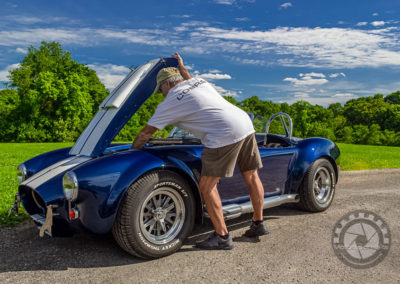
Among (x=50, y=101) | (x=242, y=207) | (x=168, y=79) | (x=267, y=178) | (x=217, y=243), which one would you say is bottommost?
(x=217, y=243)

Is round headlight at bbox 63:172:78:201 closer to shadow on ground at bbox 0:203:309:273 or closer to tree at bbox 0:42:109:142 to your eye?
shadow on ground at bbox 0:203:309:273

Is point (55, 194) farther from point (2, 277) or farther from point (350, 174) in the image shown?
point (350, 174)

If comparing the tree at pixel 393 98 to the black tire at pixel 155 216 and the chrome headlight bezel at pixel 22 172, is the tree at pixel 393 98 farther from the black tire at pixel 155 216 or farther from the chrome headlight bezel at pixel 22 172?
the chrome headlight bezel at pixel 22 172

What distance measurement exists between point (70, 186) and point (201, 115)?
1.34 metres

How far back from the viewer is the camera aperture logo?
3228 mm

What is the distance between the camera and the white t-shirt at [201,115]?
324 centimetres

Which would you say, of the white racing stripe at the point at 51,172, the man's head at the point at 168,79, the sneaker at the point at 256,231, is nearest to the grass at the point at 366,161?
the sneaker at the point at 256,231

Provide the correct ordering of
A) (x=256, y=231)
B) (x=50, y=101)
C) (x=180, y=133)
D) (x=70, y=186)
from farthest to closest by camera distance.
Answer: (x=50, y=101) < (x=180, y=133) < (x=256, y=231) < (x=70, y=186)

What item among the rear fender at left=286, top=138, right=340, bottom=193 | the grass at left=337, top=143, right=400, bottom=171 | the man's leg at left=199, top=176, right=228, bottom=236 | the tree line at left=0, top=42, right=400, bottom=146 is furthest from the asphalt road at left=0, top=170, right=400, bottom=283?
the tree line at left=0, top=42, right=400, bottom=146

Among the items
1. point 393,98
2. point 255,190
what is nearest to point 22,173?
point 255,190

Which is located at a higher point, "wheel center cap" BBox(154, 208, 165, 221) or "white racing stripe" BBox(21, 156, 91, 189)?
"white racing stripe" BBox(21, 156, 91, 189)

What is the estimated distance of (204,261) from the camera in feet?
10.5

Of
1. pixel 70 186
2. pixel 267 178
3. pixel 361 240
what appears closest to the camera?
pixel 70 186

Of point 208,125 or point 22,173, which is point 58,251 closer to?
point 22,173
